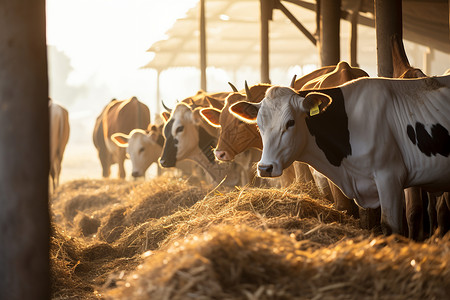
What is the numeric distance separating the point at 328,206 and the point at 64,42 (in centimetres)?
5428

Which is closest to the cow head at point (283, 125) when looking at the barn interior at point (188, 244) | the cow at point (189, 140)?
the barn interior at point (188, 244)

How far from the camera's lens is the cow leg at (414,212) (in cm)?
559

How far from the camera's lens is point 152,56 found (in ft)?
66.3

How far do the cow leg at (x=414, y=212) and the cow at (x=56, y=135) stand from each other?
316 inches

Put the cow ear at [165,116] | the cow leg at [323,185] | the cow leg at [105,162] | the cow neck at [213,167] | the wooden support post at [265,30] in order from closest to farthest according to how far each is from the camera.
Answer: the cow leg at [323,185], the cow neck at [213,167], the cow ear at [165,116], the wooden support post at [265,30], the cow leg at [105,162]

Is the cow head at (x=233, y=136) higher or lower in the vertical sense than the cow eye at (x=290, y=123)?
lower

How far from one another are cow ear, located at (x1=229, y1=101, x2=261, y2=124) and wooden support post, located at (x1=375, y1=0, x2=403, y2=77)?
1935 mm

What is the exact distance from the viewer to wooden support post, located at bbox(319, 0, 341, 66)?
7.93m

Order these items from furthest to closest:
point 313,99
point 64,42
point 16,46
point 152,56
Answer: point 64,42 < point 152,56 < point 313,99 < point 16,46

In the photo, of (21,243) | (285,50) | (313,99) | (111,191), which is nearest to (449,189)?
(313,99)

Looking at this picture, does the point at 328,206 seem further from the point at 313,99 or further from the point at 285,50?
the point at 285,50

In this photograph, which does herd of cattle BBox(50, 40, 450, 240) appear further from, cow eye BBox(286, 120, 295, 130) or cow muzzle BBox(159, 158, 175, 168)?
cow muzzle BBox(159, 158, 175, 168)

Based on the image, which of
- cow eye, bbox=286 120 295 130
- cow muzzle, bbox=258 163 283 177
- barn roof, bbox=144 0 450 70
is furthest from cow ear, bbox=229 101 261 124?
barn roof, bbox=144 0 450 70

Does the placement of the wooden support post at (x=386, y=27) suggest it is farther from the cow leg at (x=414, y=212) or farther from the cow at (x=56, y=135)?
the cow at (x=56, y=135)
